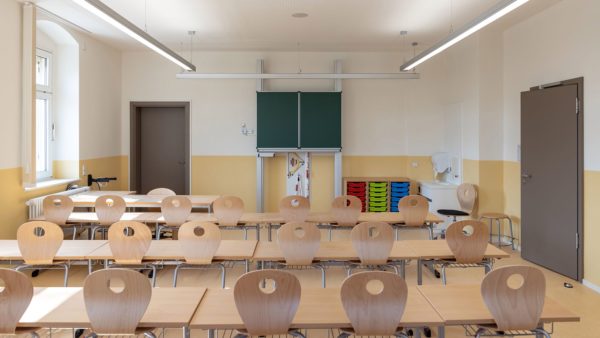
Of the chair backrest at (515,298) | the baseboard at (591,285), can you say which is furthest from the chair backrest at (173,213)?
the baseboard at (591,285)

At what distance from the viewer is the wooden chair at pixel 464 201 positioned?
282 inches

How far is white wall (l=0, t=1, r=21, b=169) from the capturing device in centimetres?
543

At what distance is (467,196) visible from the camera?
7.26 m

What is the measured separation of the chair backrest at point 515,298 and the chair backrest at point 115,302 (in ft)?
5.68

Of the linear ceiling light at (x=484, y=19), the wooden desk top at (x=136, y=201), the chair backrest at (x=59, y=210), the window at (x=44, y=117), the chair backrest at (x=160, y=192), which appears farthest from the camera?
the chair backrest at (x=160, y=192)

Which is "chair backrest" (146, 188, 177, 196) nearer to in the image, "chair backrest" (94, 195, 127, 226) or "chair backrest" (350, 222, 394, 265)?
"chair backrest" (94, 195, 127, 226)

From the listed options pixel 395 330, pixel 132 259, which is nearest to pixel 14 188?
pixel 132 259

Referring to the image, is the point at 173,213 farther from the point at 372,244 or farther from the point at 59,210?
the point at 372,244

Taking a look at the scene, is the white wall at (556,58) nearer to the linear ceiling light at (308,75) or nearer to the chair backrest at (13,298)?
the linear ceiling light at (308,75)

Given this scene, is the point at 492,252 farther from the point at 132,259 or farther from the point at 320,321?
the point at 132,259

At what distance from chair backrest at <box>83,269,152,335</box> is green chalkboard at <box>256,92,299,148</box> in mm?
6250

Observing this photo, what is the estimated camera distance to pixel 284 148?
28.2 ft

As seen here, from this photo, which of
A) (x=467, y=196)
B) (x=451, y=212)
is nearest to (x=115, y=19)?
(x=451, y=212)

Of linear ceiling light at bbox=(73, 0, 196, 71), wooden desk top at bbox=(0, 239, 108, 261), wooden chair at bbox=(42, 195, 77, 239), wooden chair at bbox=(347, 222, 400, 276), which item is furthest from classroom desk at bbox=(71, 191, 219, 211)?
wooden chair at bbox=(347, 222, 400, 276)
